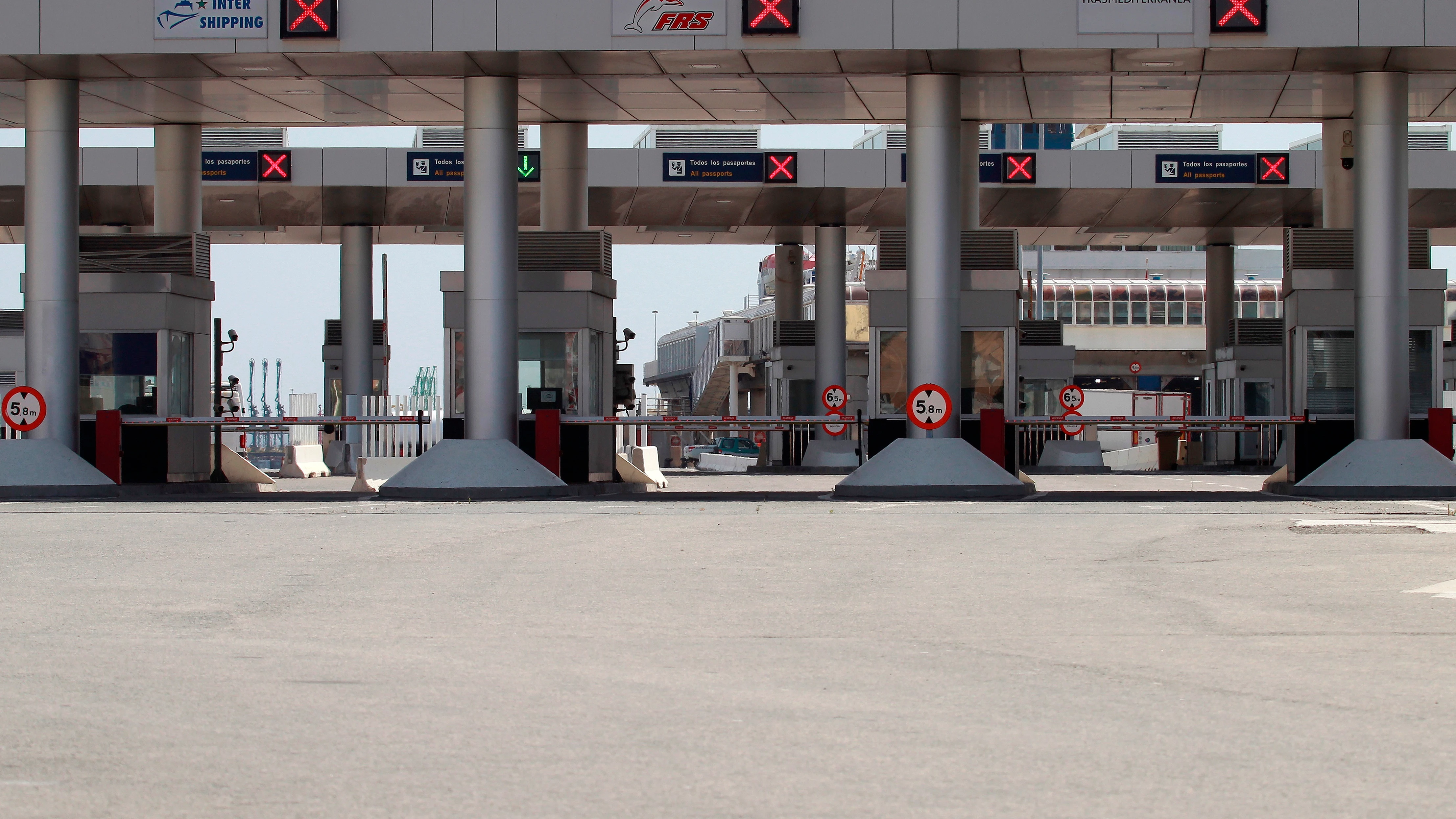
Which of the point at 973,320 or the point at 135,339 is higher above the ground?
the point at 973,320

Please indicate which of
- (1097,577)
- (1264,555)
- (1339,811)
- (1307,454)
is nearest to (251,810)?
(1339,811)

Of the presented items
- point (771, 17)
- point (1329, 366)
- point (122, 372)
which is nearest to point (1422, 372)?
point (1329, 366)

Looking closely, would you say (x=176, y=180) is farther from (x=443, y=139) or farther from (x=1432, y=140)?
(x=1432, y=140)

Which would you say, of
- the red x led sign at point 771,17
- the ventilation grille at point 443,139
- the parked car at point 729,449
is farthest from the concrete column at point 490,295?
the parked car at point 729,449

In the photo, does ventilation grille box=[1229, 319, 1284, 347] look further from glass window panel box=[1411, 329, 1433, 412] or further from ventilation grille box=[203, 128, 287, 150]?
ventilation grille box=[203, 128, 287, 150]

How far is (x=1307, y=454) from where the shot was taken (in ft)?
76.7

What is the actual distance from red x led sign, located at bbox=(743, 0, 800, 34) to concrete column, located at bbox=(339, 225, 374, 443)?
21132 mm

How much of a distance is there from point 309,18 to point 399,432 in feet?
39.3

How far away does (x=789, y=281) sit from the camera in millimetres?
45781

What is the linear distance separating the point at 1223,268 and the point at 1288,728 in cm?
4125

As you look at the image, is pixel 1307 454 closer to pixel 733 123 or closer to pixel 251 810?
pixel 733 123

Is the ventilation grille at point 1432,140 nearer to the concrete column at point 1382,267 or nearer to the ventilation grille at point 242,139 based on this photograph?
the concrete column at point 1382,267

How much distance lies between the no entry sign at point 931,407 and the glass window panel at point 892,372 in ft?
10.3

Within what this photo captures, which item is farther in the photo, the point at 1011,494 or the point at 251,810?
the point at 1011,494
